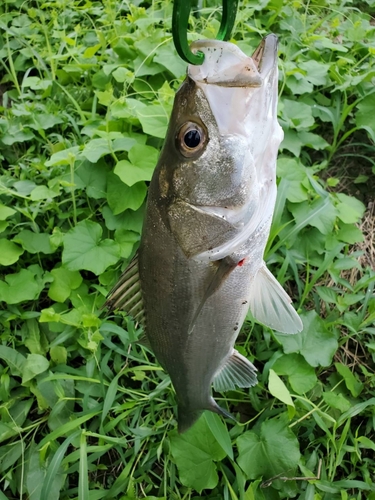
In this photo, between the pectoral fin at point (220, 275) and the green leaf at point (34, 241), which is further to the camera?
the green leaf at point (34, 241)

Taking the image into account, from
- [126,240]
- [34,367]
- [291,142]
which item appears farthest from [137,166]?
[34,367]

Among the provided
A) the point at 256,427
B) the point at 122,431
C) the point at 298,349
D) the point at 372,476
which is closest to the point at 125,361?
the point at 122,431

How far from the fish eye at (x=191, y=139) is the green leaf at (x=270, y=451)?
1554 mm

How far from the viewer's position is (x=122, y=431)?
241 cm

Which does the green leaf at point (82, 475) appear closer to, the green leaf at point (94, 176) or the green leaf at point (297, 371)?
the green leaf at point (297, 371)

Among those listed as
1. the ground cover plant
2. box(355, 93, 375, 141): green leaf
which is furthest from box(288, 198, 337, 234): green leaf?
box(355, 93, 375, 141): green leaf

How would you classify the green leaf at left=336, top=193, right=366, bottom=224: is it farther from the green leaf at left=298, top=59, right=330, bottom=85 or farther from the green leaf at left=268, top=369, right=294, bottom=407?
the green leaf at left=268, top=369, right=294, bottom=407

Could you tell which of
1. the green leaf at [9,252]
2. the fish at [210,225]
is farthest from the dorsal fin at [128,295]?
the green leaf at [9,252]

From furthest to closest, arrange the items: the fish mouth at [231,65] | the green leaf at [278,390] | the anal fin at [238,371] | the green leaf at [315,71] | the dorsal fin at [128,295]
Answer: the green leaf at [315,71] → the green leaf at [278,390] → the anal fin at [238,371] → the dorsal fin at [128,295] → the fish mouth at [231,65]

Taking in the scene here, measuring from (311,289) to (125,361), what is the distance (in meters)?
1.26

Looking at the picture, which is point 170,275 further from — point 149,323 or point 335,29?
point 335,29

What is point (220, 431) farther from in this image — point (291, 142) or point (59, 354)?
point (291, 142)

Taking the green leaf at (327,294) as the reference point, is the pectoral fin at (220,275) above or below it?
above

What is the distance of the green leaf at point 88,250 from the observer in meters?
2.51
